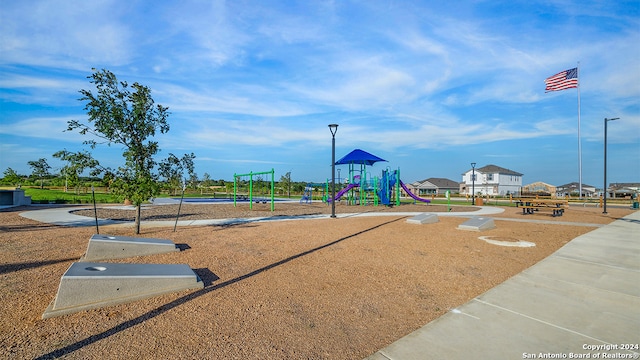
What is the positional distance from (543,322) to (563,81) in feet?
114

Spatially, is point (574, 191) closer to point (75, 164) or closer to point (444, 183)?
point (444, 183)

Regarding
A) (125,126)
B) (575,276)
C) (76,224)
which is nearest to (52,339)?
(125,126)

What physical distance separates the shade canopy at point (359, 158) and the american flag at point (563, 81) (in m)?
19.0

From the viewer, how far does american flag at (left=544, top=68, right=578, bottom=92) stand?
29312 mm

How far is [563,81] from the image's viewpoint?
30031 millimetres

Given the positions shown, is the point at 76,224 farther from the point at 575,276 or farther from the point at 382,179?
the point at 382,179

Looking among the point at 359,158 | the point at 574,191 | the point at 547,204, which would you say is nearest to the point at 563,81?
the point at 547,204

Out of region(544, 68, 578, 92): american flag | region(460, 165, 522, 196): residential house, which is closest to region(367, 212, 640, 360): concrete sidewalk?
region(544, 68, 578, 92): american flag

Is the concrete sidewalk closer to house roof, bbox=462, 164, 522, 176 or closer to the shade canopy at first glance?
the shade canopy

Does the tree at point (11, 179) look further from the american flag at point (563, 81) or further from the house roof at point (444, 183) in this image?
the house roof at point (444, 183)

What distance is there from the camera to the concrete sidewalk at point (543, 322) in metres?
3.11

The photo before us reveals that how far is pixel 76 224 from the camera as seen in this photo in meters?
11.6

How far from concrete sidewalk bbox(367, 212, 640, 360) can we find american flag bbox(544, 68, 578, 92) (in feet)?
100

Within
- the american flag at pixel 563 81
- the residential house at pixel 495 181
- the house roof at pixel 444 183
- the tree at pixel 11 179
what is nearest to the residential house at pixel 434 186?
the house roof at pixel 444 183
